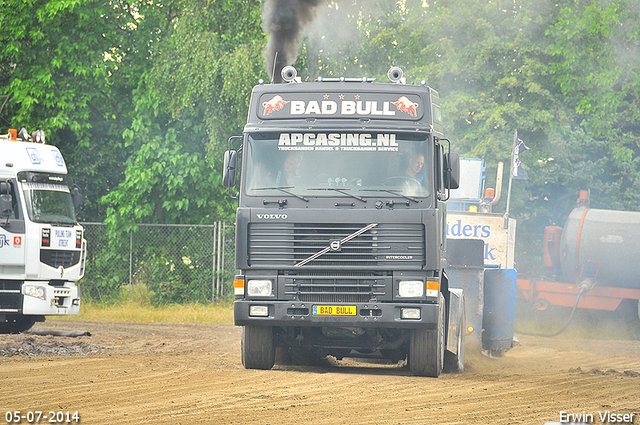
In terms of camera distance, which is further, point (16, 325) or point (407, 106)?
point (16, 325)

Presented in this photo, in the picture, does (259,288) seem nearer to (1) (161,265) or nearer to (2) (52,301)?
(2) (52,301)

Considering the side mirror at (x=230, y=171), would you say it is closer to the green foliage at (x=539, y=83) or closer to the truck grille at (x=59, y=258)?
the truck grille at (x=59, y=258)

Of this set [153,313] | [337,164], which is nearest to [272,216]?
[337,164]

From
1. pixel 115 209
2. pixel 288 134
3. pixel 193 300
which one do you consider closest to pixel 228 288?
pixel 193 300

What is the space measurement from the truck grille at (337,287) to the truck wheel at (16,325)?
26.4ft

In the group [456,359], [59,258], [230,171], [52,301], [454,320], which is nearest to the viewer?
[230,171]

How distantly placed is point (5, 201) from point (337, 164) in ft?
24.1

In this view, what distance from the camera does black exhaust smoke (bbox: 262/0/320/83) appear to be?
17703mm

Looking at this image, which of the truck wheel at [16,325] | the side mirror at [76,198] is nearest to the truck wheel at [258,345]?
the truck wheel at [16,325]

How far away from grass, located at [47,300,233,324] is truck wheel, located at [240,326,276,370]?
9.31m

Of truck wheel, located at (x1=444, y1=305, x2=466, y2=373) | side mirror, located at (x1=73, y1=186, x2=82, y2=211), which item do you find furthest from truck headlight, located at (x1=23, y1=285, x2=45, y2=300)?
truck wheel, located at (x1=444, y1=305, x2=466, y2=373)

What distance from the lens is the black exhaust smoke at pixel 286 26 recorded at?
1770 centimetres

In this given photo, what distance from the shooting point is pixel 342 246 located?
392 inches

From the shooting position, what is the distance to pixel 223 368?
1127 cm
